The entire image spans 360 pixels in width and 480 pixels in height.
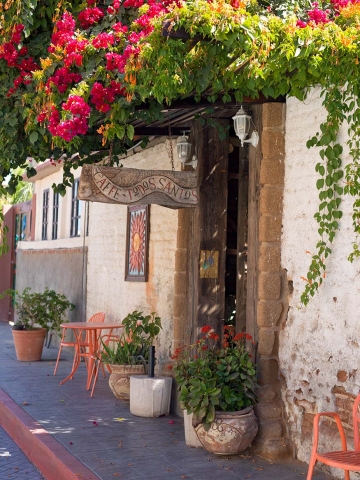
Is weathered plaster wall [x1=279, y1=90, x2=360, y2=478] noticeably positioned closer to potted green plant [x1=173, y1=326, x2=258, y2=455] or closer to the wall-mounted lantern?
potted green plant [x1=173, y1=326, x2=258, y2=455]

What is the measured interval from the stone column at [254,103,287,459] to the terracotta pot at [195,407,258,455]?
204mm

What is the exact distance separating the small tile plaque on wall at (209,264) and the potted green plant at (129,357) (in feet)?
3.24

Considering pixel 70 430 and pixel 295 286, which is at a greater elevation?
pixel 295 286

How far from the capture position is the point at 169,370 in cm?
755

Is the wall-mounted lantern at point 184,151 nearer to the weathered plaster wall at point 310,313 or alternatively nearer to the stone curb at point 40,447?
the weathered plaster wall at point 310,313

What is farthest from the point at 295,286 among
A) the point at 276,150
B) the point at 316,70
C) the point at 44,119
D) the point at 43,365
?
the point at 43,365

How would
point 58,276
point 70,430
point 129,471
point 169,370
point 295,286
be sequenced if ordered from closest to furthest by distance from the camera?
1. point 129,471
2. point 295,286
3. point 70,430
4. point 169,370
5. point 58,276

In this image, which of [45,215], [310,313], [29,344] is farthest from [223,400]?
[45,215]

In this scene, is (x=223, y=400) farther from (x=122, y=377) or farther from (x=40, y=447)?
(x=122, y=377)

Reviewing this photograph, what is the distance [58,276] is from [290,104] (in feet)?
26.1

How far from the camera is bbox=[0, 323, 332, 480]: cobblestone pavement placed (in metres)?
5.14

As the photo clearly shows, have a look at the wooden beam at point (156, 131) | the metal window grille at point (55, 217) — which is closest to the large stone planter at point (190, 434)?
the wooden beam at point (156, 131)

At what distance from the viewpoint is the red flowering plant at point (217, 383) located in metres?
5.43

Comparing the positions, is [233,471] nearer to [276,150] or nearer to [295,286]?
[295,286]
